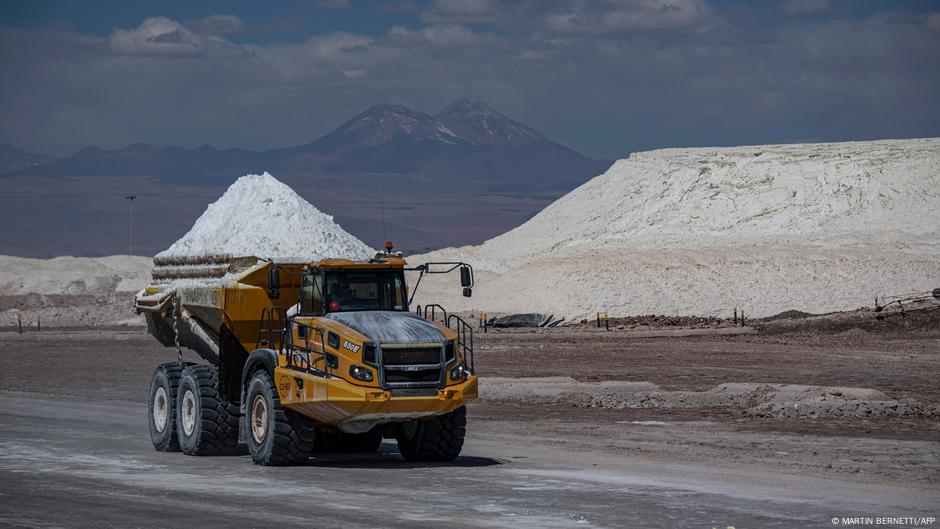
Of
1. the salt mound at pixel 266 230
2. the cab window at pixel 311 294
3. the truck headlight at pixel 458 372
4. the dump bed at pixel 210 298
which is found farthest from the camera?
the salt mound at pixel 266 230

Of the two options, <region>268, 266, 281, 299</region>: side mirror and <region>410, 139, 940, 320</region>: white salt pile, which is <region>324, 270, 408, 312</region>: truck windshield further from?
<region>410, 139, 940, 320</region>: white salt pile

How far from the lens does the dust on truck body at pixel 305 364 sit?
58.1ft

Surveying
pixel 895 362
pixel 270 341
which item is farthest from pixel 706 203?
pixel 270 341

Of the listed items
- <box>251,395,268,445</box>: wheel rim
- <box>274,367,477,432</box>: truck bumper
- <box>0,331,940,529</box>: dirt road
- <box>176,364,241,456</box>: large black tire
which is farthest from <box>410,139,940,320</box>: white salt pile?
<box>274,367,477,432</box>: truck bumper

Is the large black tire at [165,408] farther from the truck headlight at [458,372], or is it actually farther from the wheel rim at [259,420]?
the truck headlight at [458,372]

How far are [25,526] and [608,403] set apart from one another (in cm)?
1597

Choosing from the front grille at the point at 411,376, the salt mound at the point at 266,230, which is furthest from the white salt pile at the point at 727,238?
the front grille at the point at 411,376

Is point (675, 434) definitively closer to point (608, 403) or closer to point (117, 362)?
point (608, 403)

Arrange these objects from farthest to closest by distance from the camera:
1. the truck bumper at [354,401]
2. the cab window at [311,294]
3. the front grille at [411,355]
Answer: the cab window at [311,294] → the front grille at [411,355] → the truck bumper at [354,401]

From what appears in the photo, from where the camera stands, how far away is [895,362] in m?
39.6

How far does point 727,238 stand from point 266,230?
63.2 metres

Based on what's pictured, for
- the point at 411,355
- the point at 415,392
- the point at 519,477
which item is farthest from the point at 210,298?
the point at 519,477

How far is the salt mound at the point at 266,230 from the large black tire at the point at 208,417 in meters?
1.88

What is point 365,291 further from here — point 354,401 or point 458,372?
point 354,401
